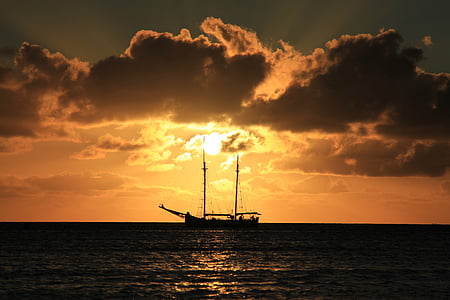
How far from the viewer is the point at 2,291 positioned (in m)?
44.5

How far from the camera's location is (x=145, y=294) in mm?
43844

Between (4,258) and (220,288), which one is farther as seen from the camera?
(4,258)

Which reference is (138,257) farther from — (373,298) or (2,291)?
(373,298)

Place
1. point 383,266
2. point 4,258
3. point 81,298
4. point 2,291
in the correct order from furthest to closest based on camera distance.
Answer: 1. point 4,258
2. point 383,266
3. point 2,291
4. point 81,298

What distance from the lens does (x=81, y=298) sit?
1641 inches

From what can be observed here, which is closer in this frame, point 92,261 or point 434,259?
point 92,261

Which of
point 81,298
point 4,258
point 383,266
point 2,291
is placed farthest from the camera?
point 4,258

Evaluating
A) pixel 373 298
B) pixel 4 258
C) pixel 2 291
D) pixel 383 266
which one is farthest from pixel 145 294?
pixel 4 258

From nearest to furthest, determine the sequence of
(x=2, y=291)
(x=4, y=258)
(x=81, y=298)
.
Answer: (x=81, y=298), (x=2, y=291), (x=4, y=258)

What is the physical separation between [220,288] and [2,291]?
1812cm

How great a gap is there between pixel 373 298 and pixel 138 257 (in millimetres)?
44393

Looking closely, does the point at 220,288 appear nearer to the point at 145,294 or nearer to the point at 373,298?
the point at 145,294

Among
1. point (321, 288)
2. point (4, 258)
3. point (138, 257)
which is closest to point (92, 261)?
point (138, 257)

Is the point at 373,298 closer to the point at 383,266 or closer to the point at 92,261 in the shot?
the point at 383,266
